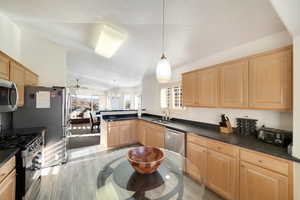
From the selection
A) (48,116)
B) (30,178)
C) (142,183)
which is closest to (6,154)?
(30,178)

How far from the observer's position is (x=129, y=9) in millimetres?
1748

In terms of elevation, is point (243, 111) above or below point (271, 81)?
below

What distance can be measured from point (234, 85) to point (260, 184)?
4.22 feet

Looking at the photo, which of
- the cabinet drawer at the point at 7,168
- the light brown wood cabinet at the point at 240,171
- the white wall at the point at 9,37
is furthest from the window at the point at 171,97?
the white wall at the point at 9,37

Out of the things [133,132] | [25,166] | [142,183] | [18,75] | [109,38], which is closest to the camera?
[142,183]

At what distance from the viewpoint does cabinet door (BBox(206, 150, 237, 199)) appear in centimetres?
170

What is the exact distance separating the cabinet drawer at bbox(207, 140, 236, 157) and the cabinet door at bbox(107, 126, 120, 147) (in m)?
2.65

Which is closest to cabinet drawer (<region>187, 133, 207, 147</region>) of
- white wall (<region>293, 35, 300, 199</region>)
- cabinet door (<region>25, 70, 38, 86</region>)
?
white wall (<region>293, 35, 300, 199</region>)

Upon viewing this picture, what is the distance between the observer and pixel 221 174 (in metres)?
1.82

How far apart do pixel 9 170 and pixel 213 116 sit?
9.98ft

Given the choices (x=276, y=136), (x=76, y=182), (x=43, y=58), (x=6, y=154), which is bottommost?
(x=76, y=182)

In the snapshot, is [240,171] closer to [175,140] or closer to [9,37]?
[175,140]

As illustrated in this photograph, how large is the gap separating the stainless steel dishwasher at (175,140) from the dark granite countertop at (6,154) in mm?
2301

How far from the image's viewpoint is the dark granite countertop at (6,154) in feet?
3.90
